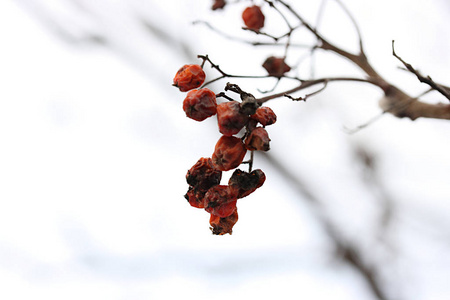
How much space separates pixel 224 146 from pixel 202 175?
13cm

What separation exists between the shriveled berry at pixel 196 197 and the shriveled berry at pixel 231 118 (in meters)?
0.20

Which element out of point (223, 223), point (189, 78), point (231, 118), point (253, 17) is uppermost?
point (253, 17)

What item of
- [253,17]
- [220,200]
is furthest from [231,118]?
[253,17]

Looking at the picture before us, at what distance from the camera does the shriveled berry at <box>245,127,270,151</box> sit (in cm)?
82

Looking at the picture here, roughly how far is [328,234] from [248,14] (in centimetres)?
246

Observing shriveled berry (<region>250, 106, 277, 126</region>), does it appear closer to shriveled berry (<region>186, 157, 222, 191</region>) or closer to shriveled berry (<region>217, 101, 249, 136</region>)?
shriveled berry (<region>217, 101, 249, 136</region>)

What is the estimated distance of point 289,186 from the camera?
11.1 ft

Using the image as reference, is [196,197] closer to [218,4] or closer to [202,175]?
[202,175]

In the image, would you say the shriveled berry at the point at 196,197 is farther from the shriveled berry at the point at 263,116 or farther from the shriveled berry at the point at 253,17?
the shriveled berry at the point at 253,17

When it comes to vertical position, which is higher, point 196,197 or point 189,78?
point 189,78

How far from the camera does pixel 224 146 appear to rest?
87cm

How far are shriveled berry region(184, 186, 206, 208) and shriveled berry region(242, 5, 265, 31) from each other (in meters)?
0.68

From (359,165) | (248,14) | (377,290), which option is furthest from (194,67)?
(359,165)

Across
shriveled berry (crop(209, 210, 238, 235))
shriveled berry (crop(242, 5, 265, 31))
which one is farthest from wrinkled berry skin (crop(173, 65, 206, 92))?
shriveled berry (crop(242, 5, 265, 31))
